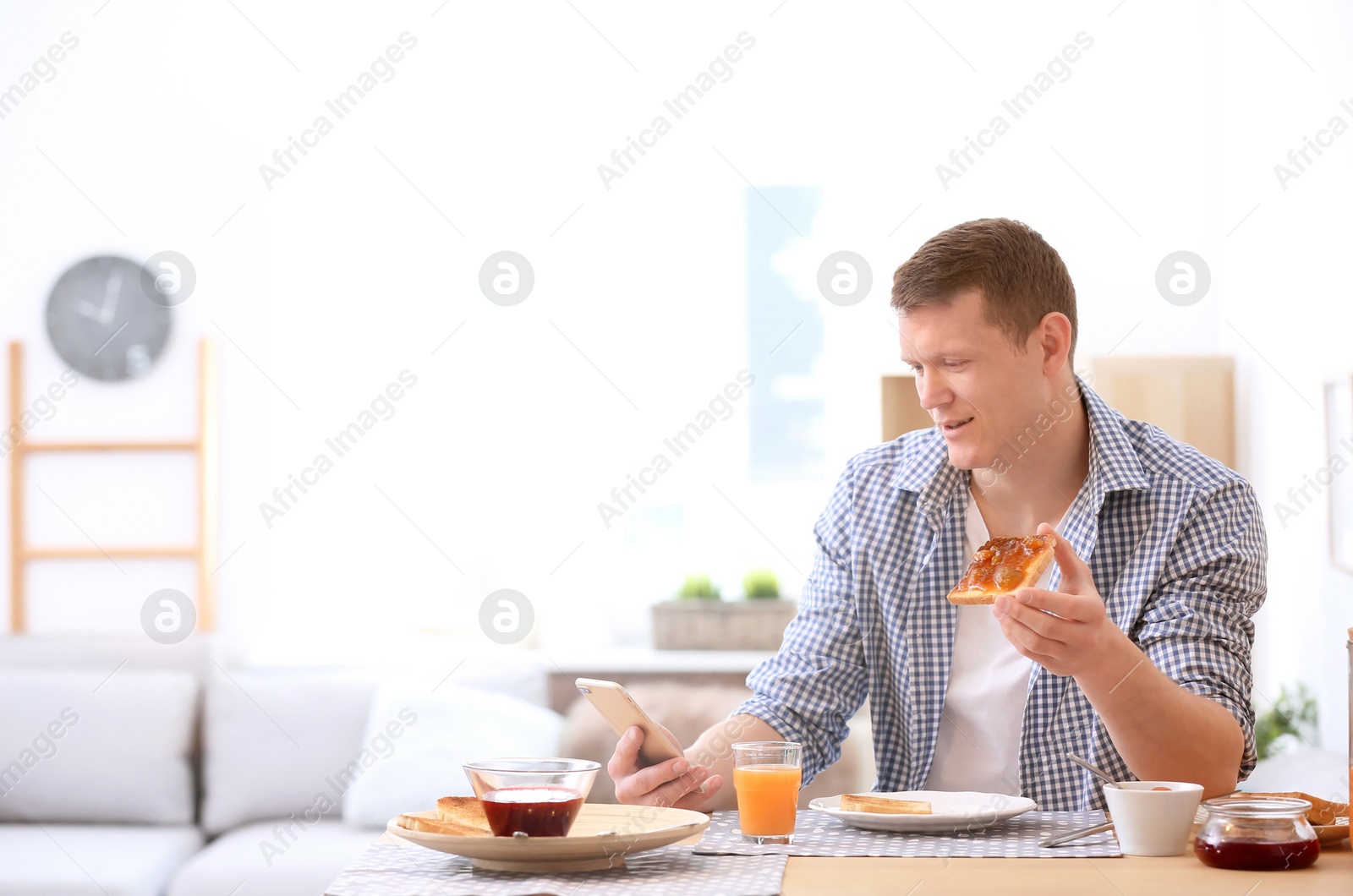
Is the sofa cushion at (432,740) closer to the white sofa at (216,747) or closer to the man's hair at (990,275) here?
the white sofa at (216,747)

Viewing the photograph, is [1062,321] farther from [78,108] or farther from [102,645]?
[78,108]

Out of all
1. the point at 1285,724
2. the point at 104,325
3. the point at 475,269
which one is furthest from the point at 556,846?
the point at 104,325

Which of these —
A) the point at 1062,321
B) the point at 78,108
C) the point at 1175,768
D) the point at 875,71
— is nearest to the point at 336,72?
the point at 78,108

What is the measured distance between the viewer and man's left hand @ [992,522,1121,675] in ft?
3.99

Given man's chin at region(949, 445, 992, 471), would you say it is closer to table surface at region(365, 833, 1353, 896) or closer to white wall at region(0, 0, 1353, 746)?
table surface at region(365, 833, 1353, 896)

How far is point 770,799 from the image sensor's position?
120 centimetres

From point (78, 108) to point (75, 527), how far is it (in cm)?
129

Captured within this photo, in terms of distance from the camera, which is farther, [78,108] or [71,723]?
[78,108]

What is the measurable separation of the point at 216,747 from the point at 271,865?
1.77ft

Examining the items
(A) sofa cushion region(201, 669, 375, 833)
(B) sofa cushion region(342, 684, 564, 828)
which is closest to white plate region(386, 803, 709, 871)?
(B) sofa cushion region(342, 684, 564, 828)

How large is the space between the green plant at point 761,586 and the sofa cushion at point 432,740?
2.20 ft

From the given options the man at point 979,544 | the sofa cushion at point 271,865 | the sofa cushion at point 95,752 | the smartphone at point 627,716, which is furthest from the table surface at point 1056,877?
the sofa cushion at point 95,752

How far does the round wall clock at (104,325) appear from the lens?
384cm

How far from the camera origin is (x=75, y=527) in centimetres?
385
